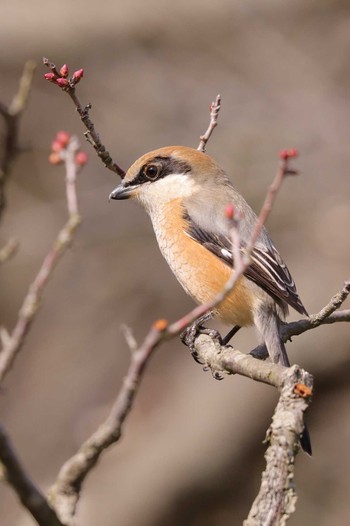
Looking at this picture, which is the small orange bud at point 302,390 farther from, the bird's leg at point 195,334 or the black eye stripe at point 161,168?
the black eye stripe at point 161,168

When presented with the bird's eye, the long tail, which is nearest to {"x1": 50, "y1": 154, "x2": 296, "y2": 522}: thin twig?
the long tail

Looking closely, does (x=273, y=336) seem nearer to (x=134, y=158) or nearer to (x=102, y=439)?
(x=102, y=439)

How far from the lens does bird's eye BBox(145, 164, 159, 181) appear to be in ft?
16.5

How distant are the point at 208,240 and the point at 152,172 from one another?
0.58 m

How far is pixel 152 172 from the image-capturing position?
5.04 m

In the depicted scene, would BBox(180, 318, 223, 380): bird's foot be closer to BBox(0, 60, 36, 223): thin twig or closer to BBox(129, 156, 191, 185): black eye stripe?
BBox(129, 156, 191, 185): black eye stripe

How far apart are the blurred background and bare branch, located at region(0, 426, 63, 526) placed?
721 centimetres

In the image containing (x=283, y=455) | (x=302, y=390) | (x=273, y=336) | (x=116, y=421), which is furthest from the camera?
(x=273, y=336)

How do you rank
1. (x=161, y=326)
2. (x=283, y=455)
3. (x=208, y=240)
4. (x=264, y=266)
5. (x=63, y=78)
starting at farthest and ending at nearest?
(x=208, y=240)
(x=264, y=266)
(x=63, y=78)
(x=283, y=455)
(x=161, y=326)

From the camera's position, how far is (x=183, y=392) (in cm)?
937

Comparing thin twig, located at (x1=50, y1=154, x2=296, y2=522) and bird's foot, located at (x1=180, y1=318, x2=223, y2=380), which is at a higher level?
bird's foot, located at (x1=180, y1=318, x2=223, y2=380)

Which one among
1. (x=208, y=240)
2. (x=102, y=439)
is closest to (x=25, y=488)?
(x=102, y=439)

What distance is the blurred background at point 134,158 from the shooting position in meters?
10.2

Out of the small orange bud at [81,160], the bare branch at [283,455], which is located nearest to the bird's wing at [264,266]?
the bare branch at [283,455]
